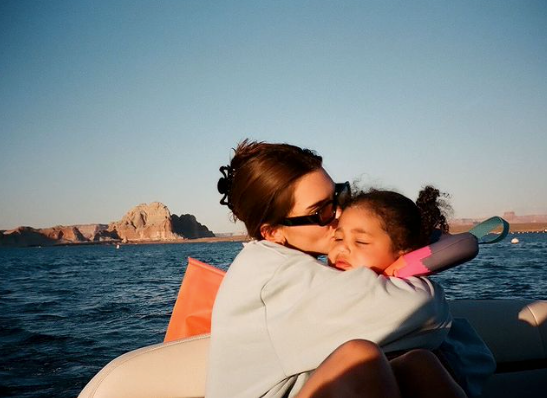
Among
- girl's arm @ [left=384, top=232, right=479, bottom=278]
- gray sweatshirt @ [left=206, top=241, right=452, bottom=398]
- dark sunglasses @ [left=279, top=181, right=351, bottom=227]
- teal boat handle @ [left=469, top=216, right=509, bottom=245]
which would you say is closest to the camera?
gray sweatshirt @ [left=206, top=241, right=452, bottom=398]

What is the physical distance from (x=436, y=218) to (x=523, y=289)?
10439 mm

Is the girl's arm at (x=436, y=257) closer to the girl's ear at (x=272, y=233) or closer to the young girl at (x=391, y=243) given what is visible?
the young girl at (x=391, y=243)

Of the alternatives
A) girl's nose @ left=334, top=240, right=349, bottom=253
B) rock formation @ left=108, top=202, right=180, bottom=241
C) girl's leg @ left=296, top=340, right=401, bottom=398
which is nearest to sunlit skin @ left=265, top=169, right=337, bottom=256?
girl's nose @ left=334, top=240, right=349, bottom=253

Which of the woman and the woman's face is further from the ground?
the woman's face

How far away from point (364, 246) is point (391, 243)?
0.39ft

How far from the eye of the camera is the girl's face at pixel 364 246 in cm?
213

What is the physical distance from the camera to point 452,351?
2107mm

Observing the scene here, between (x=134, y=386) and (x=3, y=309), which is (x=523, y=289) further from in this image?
(x=3, y=309)

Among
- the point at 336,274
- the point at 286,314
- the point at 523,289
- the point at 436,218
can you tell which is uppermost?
the point at 436,218

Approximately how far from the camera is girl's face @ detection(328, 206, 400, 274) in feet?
7.00

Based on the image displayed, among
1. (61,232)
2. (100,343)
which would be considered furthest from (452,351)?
(61,232)

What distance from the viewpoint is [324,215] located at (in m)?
2.31

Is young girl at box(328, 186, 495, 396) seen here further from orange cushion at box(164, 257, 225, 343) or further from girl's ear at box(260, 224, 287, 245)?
orange cushion at box(164, 257, 225, 343)

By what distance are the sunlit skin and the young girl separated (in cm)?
8
